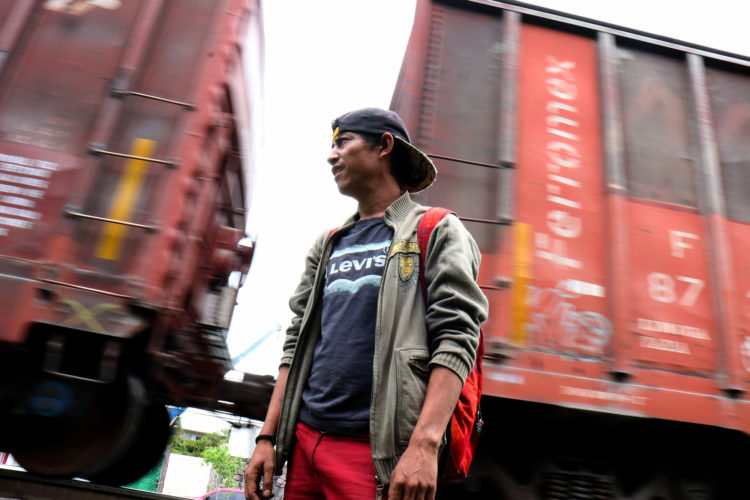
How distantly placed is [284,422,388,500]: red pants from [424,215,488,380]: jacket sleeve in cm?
31

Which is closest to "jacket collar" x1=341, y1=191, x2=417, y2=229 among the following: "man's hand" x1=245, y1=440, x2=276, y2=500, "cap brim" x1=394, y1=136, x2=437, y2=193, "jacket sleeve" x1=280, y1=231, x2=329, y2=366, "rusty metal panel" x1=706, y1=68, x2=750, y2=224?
"cap brim" x1=394, y1=136, x2=437, y2=193

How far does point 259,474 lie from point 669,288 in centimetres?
274

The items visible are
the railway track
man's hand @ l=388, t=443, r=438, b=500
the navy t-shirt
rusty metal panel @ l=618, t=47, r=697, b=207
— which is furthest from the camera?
rusty metal panel @ l=618, t=47, r=697, b=207

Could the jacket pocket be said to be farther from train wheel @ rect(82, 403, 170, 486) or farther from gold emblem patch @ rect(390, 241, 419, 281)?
train wheel @ rect(82, 403, 170, 486)

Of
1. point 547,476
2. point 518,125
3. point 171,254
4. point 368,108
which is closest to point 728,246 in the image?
point 518,125

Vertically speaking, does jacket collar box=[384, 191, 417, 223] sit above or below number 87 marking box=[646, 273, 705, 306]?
below

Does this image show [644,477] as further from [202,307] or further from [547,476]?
[202,307]

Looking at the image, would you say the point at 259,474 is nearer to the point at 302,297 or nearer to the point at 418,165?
the point at 302,297

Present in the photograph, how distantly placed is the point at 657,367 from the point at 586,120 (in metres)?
1.62

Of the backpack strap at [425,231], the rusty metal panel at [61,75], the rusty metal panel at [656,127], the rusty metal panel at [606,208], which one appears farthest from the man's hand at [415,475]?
the rusty metal panel at [656,127]

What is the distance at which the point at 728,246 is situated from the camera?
3.42 metres

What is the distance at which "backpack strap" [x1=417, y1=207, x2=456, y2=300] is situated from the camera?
1.45 metres

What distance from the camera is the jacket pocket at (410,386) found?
4.12 feet

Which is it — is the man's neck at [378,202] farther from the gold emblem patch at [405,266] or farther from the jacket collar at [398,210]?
the gold emblem patch at [405,266]
